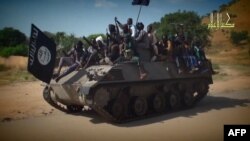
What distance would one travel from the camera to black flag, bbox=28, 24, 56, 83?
34.3 feet

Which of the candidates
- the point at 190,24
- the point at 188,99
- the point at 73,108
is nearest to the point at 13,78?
the point at 73,108

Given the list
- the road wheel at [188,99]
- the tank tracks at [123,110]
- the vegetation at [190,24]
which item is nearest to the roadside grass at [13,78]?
the tank tracks at [123,110]

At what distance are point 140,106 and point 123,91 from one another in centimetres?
88

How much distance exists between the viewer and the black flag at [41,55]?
411 inches

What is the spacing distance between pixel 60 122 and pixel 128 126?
213 cm

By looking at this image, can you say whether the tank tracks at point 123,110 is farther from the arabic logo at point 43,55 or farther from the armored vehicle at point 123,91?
the arabic logo at point 43,55

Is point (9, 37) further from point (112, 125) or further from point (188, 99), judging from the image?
point (112, 125)

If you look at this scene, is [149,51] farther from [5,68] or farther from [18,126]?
[5,68]

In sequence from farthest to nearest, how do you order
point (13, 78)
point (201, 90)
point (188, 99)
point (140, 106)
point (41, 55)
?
point (13, 78), point (201, 90), point (188, 99), point (140, 106), point (41, 55)

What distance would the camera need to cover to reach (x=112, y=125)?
10.9 meters

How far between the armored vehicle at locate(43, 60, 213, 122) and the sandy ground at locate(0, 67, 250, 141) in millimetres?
490

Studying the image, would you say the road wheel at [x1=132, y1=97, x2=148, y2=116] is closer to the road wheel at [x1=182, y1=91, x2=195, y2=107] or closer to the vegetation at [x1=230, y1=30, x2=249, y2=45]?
the road wheel at [x1=182, y1=91, x2=195, y2=107]

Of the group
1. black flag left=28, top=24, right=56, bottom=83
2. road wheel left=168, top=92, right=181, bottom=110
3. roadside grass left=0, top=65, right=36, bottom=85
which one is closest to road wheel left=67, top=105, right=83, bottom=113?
black flag left=28, top=24, right=56, bottom=83

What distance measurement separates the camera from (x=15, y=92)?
19.1 m
